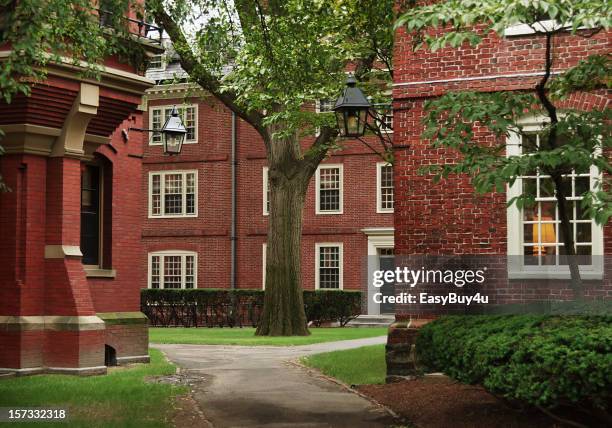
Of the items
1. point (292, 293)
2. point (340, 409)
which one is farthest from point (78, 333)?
point (292, 293)

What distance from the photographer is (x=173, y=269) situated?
37438mm

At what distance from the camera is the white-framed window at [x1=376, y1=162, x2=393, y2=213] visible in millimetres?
34344

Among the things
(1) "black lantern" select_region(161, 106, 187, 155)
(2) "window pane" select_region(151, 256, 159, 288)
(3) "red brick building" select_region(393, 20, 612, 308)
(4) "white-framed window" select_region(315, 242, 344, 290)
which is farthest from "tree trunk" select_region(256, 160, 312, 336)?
(3) "red brick building" select_region(393, 20, 612, 308)

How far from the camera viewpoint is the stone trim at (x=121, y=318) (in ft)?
54.9

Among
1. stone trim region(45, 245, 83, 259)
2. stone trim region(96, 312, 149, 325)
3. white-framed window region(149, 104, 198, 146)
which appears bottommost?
stone trim region(96, 312, 149, 325)

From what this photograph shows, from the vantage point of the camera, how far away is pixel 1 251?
14727mm

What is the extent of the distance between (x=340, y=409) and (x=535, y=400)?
3.62 metres

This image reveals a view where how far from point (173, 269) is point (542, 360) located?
29767mm

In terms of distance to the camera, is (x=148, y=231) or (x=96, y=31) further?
(x=148, y=231)

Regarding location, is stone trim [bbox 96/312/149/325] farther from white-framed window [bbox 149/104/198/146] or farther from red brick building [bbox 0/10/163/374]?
white-framed window [bbox 149/104/198/146]

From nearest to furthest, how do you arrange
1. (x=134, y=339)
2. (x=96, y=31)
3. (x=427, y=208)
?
1. (x=96, y=31)
2. (x=427, y=208)
3. (x=134, y=339)

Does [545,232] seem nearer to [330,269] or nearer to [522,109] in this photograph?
[522,109]

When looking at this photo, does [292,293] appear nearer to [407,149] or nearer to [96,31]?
[407,149]

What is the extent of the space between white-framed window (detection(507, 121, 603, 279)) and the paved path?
3.02 metres
